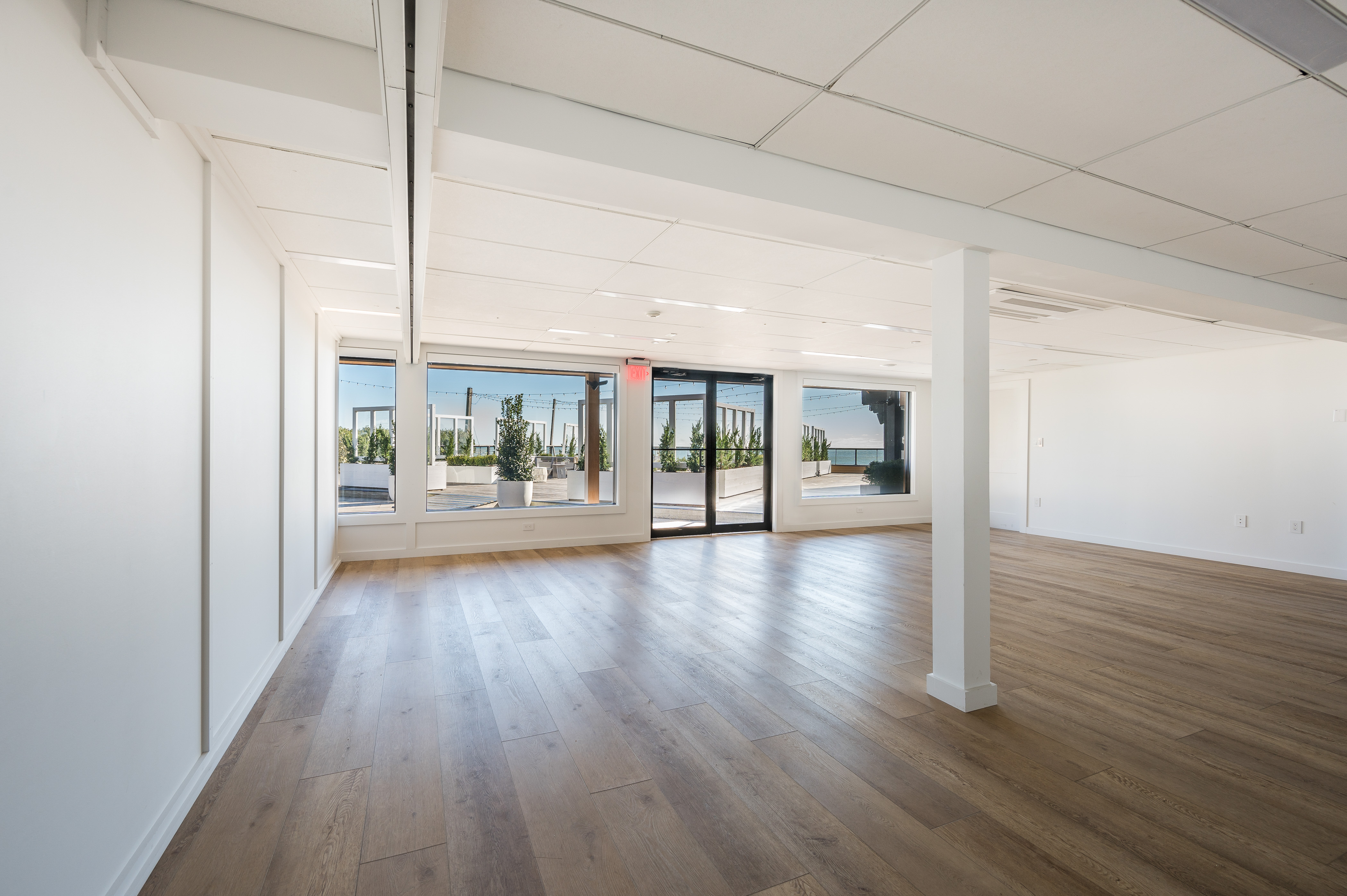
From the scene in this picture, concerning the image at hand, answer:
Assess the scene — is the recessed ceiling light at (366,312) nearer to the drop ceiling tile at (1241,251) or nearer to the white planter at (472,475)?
the white planter at (472,475)

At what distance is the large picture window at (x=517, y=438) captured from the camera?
7.55 meters

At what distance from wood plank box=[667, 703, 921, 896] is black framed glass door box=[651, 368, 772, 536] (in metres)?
5.93

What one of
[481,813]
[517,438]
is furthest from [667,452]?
[481,813]

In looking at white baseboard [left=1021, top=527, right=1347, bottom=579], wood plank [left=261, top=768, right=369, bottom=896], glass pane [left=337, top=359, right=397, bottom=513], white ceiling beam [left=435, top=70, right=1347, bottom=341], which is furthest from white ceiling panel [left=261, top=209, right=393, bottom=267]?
white baseboard [left=1021, top=527, right=1347, bottom=579]

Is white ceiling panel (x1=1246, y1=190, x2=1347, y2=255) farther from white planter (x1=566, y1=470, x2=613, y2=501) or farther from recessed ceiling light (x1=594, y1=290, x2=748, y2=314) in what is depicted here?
white planter (x1=566, y1=470, x2=613, y2=501)

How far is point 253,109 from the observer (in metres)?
1.85

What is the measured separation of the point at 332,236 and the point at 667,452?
19.5 feet

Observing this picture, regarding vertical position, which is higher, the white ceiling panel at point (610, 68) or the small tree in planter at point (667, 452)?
the white ceiling panel at point (610, 68)

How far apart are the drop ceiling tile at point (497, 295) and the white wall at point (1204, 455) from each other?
25.9 feet

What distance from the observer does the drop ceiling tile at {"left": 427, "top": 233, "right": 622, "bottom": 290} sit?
363cm

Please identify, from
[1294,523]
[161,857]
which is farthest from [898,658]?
[1294,523]

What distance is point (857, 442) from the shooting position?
10.5 metres

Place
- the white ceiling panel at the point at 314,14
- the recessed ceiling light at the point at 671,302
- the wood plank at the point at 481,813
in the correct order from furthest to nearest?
the recessed ceiling light at the point at 671,302, the wood plank at the point at 481,813, the white ceiling panel at the point at 314,14

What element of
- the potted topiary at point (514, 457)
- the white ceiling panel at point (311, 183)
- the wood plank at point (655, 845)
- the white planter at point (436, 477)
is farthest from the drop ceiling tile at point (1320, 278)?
the white planter at point (436, 477)
